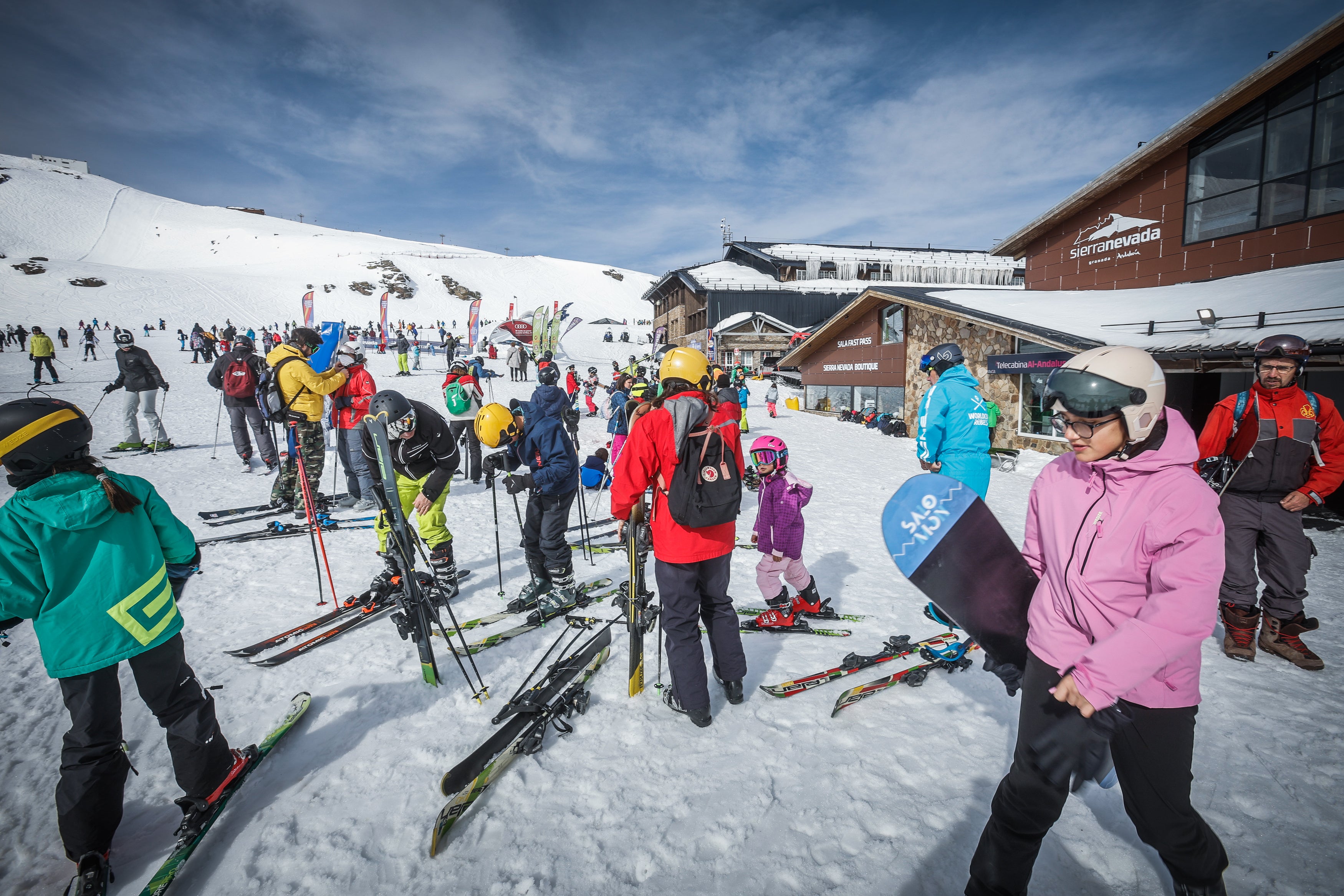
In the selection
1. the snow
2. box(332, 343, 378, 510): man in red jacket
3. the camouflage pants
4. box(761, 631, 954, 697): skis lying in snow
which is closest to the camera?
box(761, 631, 954, 697): skis lying in snow

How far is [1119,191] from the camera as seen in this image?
13180mm

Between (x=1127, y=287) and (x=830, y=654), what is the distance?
1499cm

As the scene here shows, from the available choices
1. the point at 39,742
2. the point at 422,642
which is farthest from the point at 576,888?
the point at 39,742

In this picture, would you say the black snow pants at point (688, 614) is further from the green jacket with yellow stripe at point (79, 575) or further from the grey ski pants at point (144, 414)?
the grey ski pants at point (144, 414)

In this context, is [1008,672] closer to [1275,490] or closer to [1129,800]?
[1129,800]

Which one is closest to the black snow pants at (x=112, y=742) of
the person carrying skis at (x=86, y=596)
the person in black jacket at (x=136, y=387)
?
the person carrying skis at (x=86, y=596)

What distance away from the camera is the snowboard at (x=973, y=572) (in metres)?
2.04

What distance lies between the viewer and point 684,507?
9.41 ft

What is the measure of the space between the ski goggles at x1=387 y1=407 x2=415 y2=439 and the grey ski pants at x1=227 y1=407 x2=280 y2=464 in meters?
5.42

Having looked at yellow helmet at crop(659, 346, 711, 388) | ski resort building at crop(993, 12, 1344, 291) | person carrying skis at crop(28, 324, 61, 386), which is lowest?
Result: yellow helmet at crop(659, 346, 711, 388)

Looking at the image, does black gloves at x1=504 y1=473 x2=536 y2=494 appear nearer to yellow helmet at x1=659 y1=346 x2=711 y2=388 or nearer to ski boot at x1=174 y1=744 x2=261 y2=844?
yellow helmet at x1=659 y1=346 x2=711 y2=388

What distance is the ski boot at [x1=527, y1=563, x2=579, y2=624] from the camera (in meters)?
4.29

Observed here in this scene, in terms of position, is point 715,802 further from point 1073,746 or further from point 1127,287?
point 1127,287

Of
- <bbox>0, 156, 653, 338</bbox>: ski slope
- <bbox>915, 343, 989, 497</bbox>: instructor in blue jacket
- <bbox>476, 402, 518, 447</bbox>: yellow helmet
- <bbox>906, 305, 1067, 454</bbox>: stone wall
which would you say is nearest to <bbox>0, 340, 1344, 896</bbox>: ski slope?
<bbox>915, 343, 989, 497</bbox>: instructor in blue jacket
